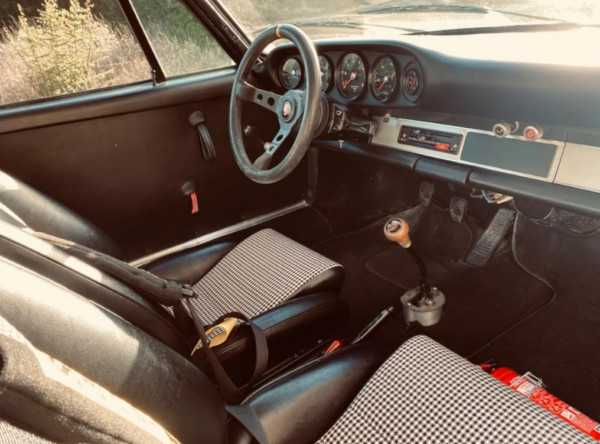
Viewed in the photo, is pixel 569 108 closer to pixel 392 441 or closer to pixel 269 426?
pixel 392 441

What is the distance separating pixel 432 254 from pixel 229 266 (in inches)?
47.7

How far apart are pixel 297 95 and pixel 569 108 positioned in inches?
31.5

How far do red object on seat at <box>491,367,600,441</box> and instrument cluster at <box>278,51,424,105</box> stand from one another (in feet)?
3.27

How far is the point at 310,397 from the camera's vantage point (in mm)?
1100

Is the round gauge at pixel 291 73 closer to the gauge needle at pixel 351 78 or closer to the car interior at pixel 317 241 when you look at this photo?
the car interior at pixel 317 241

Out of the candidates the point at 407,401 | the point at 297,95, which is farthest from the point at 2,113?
the point at 407,401

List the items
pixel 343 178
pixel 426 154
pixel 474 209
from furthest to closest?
pixel 343 178
pixel 474 209
pixel 426 154

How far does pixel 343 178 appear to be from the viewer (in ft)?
8.96

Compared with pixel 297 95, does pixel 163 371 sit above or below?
below

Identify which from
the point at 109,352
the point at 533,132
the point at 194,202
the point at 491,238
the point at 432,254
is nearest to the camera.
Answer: the point at 109,352

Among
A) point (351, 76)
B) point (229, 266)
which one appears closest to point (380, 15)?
point (351, 76)

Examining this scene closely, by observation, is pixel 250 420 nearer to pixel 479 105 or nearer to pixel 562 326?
pixel 479 105

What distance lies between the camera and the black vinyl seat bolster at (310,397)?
40.9 inches

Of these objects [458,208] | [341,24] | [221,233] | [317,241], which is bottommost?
[317,241]
